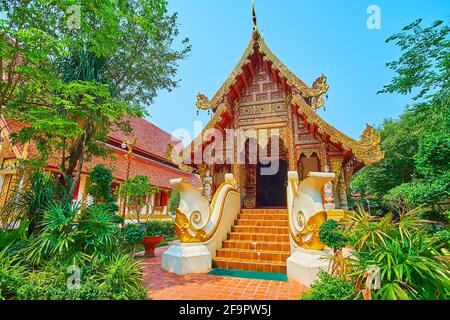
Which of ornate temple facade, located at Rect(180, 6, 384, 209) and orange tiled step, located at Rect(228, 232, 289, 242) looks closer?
orange tiled step, located at Rect(228, 232, 289, 242)

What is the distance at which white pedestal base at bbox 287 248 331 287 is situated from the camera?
3549 millimetres

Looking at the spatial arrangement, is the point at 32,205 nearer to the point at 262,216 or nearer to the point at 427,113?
the point at 262,216

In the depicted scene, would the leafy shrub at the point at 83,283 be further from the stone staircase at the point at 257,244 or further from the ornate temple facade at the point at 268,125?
the ornate temple facade at the point at 268,125

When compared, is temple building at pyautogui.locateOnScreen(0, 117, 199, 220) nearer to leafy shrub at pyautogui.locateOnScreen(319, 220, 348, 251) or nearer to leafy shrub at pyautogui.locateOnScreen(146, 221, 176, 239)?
leafy shrub at pyautogui.locateOnScreen(146, 221, 176, 239)

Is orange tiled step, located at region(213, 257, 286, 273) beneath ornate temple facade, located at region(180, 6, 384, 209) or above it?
beneath

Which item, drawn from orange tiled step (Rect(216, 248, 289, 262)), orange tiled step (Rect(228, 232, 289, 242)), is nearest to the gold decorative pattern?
orange tiled step (Rect(228, 232, 289, 242))

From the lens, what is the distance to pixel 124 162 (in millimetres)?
12789

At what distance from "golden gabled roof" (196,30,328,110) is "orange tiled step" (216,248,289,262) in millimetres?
5066

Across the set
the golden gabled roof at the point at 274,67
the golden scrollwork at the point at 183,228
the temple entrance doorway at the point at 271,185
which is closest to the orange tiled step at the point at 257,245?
the golden scrollwork at the point at 183,228

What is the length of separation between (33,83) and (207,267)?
5379 millimetres

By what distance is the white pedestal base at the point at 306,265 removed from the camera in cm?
355

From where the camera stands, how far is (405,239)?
2.62m
